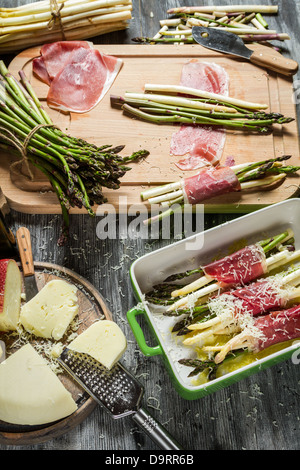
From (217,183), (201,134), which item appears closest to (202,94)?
(201,134)

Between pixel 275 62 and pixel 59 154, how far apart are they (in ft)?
4.41

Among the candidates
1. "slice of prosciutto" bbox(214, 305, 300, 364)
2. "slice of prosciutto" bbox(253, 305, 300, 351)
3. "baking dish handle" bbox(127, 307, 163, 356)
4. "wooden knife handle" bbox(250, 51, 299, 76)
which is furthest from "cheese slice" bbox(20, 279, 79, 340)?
"wooden knife handle" bbox(250, 51, 299, 76)

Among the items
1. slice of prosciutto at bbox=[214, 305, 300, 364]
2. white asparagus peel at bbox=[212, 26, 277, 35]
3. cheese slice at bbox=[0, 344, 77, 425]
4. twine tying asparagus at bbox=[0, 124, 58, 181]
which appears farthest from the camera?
white asparagus peel at bbox=[212, 26, 277, 35]

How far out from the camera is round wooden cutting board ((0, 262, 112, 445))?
2.59m

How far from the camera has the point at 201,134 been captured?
315 centimetres

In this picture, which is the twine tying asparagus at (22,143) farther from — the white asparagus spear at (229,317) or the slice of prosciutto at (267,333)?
the slice of prosciutto at (267,333)

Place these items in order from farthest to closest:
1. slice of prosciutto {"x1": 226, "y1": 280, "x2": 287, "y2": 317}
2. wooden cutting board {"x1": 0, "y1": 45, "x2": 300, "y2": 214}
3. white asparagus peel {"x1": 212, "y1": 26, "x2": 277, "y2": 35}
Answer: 1. white asparagus peel {"x1": 212, "y1": 26, "x2": 277, "y2": 35}
2. wooden cutting board {"x1": 0, "y1": 45, "x2": 300, "y2": 214}
3. slice of prosciutto {"x1": 226, "y1": 280, "x2": 287, "y2": 317}

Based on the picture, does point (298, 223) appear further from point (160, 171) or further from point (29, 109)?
point (29, 109)

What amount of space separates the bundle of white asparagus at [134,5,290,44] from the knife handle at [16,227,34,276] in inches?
53.2

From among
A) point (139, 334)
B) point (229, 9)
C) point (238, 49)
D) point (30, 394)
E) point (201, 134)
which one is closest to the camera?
point (30, 394)

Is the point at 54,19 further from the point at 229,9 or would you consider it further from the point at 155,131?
the point at 229,9

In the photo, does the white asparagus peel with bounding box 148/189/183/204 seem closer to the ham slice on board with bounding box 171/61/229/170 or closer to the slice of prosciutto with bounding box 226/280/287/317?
the ham slice on board with bounding box 171/61/229/170

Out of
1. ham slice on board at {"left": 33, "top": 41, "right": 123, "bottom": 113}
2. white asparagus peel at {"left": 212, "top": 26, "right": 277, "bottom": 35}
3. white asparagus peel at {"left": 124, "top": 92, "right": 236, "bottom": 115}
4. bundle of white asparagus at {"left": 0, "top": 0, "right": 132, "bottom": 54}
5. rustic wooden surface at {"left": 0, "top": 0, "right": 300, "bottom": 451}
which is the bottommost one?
rustic wooden surface at {"left": 0, "top": 0, "right": 300, "bottom": 451}
